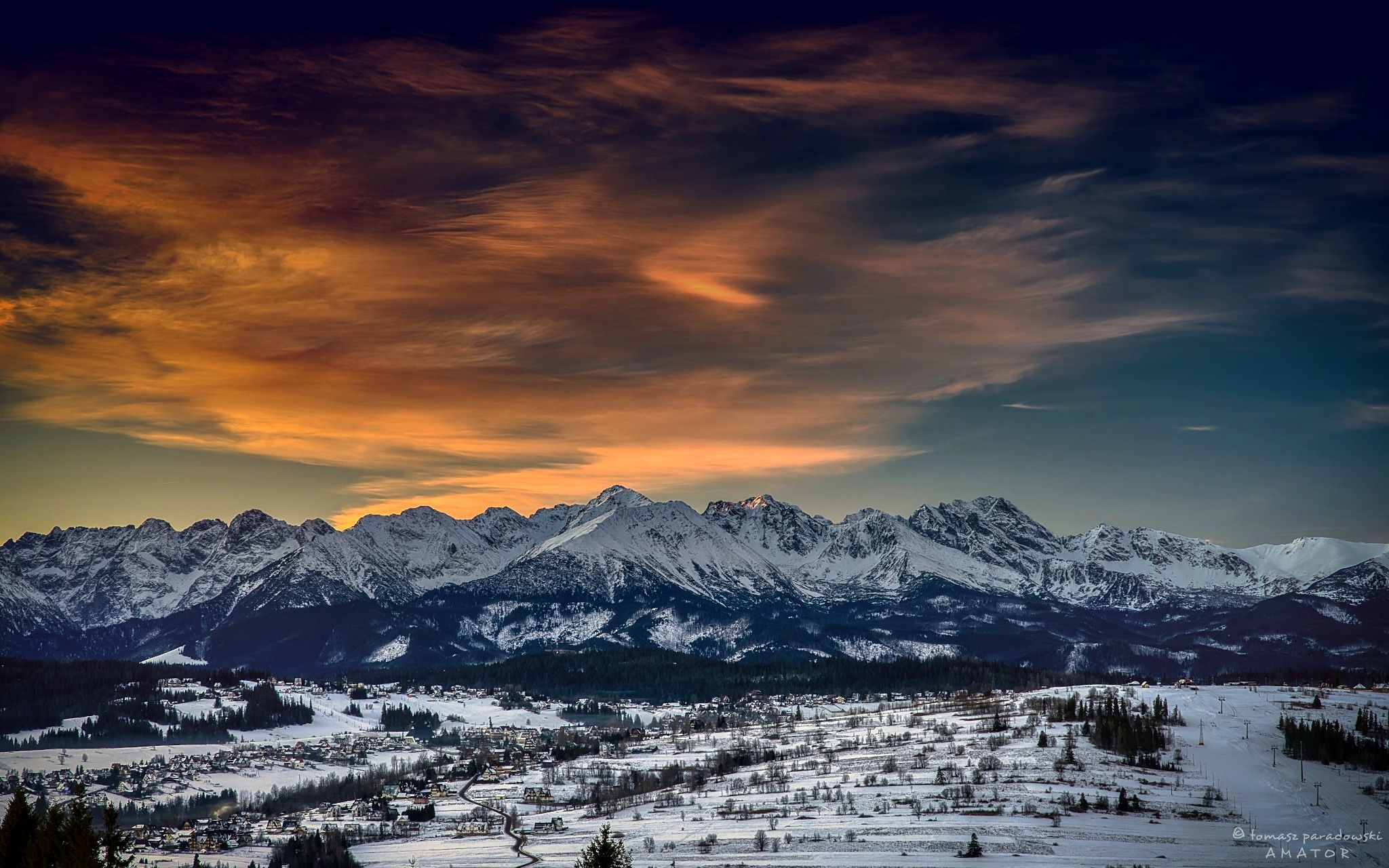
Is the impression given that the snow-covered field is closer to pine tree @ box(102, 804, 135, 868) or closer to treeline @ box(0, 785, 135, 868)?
pine tree @ box(102, 804, 135, 868)

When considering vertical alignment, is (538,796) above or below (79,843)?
below

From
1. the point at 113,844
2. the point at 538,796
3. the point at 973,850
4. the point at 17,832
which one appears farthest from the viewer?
the point at 538,796

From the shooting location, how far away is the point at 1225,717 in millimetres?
187125

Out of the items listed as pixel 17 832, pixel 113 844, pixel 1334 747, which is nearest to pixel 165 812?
pixel 17 832

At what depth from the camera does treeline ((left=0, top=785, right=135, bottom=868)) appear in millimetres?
86938

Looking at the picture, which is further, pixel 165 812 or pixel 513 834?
pixel 165 812

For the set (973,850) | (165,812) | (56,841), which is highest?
(56,841)

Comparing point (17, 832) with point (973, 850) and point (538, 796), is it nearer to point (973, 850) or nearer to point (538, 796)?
point (973, 850)

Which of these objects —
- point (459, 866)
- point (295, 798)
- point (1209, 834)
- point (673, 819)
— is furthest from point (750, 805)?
point (295, 798)

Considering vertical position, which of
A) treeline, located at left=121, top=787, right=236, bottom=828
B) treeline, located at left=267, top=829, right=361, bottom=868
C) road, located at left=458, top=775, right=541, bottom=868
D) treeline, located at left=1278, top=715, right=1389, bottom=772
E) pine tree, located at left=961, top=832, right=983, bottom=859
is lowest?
treeline, located at left=121, top=787, right=236, bottom=828

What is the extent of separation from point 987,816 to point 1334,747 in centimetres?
5506

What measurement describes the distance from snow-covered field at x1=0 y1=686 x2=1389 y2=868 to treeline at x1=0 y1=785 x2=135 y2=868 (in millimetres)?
45755

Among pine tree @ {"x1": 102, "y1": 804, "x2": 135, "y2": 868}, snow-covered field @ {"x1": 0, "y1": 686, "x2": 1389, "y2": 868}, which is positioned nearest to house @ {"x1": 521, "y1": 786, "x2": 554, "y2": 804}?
snow-covered field @ {"x1": 0, "y1": 686, "x2": 1389, "y2": 868}

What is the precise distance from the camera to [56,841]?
9319 cm
